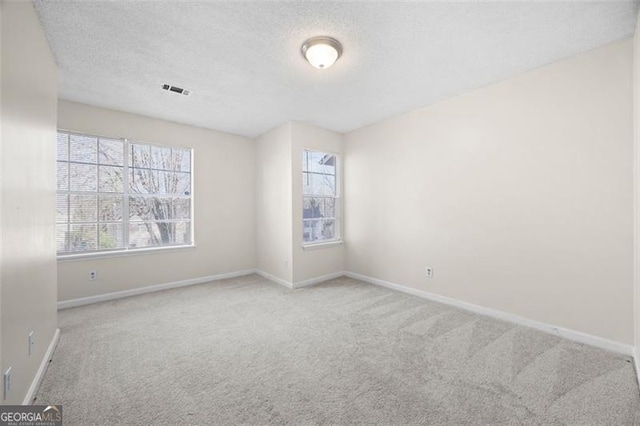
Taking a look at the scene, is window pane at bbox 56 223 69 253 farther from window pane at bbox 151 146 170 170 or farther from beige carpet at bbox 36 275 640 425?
window pane at bbox 151 146 170 170

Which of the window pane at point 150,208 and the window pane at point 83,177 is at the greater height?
the window pane at point 83,177

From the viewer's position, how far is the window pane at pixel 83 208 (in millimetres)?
3416

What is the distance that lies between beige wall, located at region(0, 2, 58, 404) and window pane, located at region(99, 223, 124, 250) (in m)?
1.55

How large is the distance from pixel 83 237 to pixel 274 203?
8.54 feet

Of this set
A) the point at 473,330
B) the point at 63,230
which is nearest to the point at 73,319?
the point at 63,230

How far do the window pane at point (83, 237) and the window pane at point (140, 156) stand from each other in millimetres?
1031

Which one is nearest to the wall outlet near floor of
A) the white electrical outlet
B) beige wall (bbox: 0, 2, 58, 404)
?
beige wall (bbox: 0, 2, 58, 404)

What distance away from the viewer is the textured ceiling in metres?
1.90

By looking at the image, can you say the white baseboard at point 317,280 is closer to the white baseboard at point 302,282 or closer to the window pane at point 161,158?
the white baseboard at point 302,282

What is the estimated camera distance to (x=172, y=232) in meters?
4.29

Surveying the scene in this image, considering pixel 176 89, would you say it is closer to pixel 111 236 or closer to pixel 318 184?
pixel 111 236

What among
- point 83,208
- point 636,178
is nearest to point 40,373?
point 83,208

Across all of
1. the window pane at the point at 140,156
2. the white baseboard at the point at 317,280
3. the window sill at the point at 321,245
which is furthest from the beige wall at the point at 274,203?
the window pane at the point at 140,156

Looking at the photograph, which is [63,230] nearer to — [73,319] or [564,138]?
[73,319]
